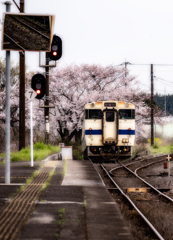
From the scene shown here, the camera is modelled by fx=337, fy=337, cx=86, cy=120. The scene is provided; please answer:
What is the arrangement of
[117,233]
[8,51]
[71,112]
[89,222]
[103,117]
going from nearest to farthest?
1. [117,233]
2. [89,222]
3. [8,51]
4. [103,117]
5. [71,112]

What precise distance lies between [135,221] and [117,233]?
78.6 inches

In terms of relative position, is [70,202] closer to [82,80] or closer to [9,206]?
[9,206]

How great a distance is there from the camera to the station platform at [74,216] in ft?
13.8

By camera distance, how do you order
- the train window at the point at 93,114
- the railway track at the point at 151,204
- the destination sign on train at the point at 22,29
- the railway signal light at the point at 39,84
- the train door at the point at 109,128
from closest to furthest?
the railway track at the point at 151,204 < the destination sign on train at the point at 22,29 < the railway signal light at the point at 39,84 < the train door at the point at 109,128 < the train window at the point at 93,114

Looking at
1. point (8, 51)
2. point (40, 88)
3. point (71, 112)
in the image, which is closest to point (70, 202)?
point (8, 51)

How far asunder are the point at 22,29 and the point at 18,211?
4.29 metres

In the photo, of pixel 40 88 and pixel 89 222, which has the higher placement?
pixel 40 88

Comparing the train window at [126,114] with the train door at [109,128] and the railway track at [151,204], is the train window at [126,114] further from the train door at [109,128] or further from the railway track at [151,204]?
the railway track at [151,204]

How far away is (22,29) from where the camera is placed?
303 inches


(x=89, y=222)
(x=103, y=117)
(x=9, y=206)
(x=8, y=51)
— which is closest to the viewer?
(x=89, y=222)

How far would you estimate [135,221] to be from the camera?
20.3 feet

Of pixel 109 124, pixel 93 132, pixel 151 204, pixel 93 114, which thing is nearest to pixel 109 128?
pixel 109 124

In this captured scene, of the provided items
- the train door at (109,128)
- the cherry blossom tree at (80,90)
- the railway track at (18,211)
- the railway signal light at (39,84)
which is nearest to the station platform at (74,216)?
the railway track at (18,211)

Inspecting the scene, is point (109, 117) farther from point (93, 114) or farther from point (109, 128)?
point (93, 114)
